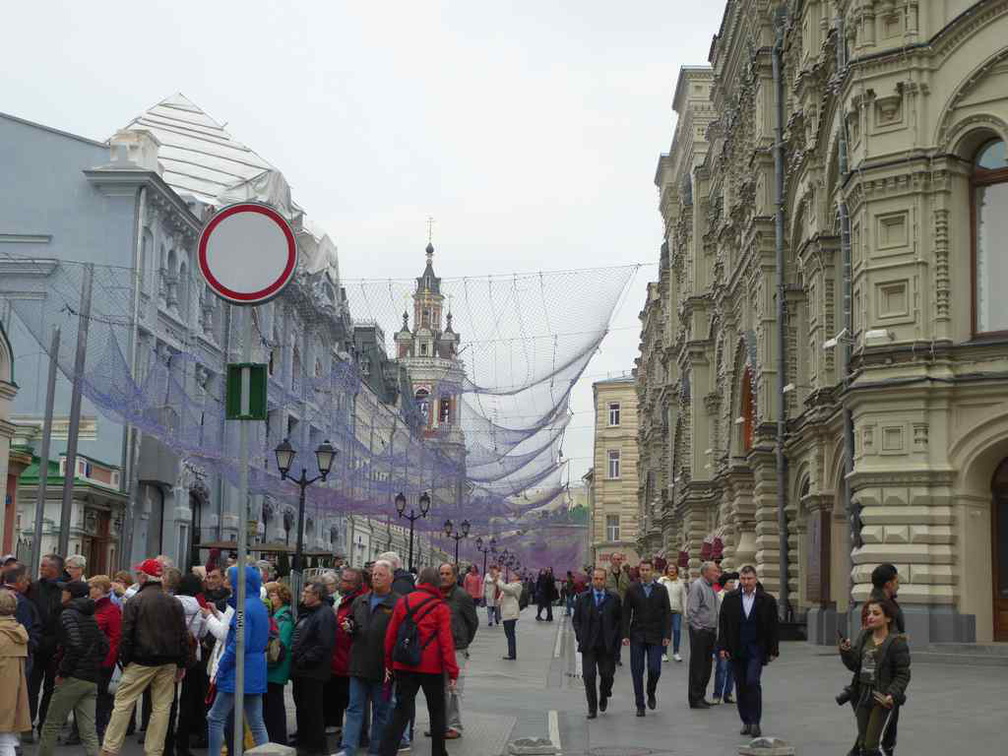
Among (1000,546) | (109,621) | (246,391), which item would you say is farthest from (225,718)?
(1000,546)

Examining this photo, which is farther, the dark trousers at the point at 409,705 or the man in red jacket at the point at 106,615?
the man in red jacket at the point at 106,615

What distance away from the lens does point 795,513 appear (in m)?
35.7

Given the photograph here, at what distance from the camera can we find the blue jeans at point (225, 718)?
12273 mm

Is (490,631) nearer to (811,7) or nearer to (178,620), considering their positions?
(811,7)

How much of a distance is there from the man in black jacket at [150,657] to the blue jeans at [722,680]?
8.71m

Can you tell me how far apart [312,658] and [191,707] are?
5.75 ft

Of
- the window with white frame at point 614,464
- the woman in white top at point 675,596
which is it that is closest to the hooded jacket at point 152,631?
the woman in white top at point 675,596

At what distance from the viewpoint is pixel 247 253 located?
9.33 metres

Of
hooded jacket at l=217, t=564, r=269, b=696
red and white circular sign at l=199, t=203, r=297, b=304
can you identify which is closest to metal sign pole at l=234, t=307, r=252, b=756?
red and white circular sign at l=199, t=203, r=297, b=304

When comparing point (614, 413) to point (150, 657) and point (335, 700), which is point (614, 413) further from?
point (150, 657)

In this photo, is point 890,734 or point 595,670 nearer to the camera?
point 890,734

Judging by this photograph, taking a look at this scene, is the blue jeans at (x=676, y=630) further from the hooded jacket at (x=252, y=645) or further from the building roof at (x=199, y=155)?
the building roof at (x=199, y=155)

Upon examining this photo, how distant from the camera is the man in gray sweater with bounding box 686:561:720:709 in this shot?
741 inches

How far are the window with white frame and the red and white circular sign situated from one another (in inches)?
4216
